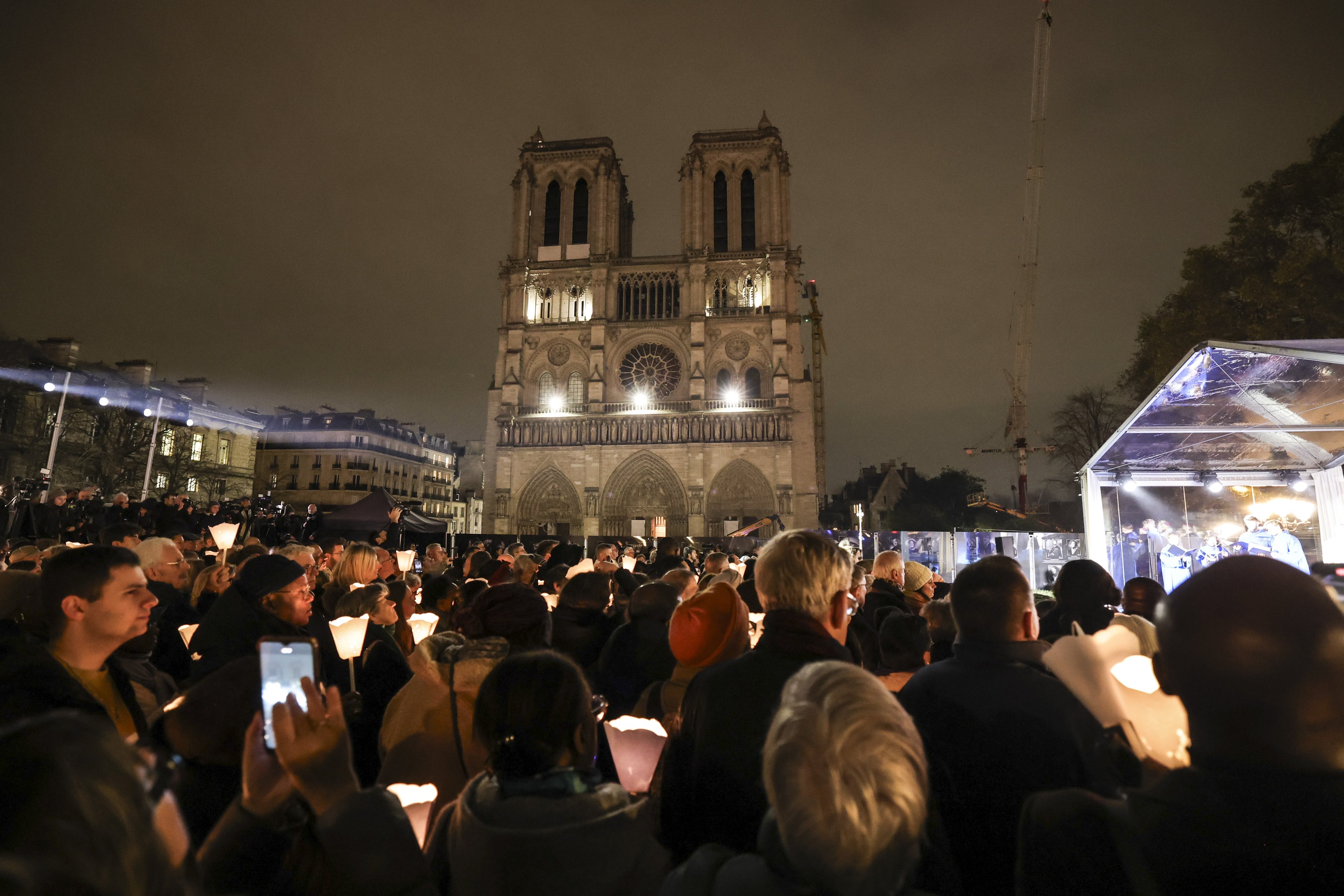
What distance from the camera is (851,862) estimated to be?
904mm

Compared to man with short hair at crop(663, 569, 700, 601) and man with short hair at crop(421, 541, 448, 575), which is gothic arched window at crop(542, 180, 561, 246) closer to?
man with short hair at crop(421, 541, 448, 575)

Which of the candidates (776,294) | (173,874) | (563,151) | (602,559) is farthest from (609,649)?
(563,151)

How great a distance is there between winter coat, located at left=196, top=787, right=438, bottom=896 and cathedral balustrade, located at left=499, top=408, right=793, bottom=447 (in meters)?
32.5

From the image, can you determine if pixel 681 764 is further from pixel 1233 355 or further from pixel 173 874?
pixel 1233 355

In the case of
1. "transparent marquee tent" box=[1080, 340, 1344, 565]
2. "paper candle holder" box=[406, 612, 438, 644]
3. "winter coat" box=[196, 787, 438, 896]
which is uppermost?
"transparent marquee tent" box=[1080, 340, 1344, 565]

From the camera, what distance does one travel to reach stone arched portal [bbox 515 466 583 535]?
112 feet

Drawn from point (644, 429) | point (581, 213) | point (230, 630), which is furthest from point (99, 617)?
point (581, 213)

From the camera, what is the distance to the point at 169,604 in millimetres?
3732

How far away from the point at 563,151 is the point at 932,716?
133ft

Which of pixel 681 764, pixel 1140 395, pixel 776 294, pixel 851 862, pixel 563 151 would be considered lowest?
pixel 681 764

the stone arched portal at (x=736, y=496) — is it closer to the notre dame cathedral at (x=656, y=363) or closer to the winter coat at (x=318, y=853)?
the notre dame cathedral at (x=656, y=363)

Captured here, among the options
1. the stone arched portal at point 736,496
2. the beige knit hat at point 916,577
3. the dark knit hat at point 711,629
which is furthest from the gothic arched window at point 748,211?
the dark knit hat at point 711,629

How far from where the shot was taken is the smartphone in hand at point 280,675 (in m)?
1.12

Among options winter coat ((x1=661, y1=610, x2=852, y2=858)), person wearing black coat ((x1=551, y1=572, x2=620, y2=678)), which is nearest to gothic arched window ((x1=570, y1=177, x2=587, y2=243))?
person wearing black coat ((x1=551, y1=572, x2=620, y2=678))
